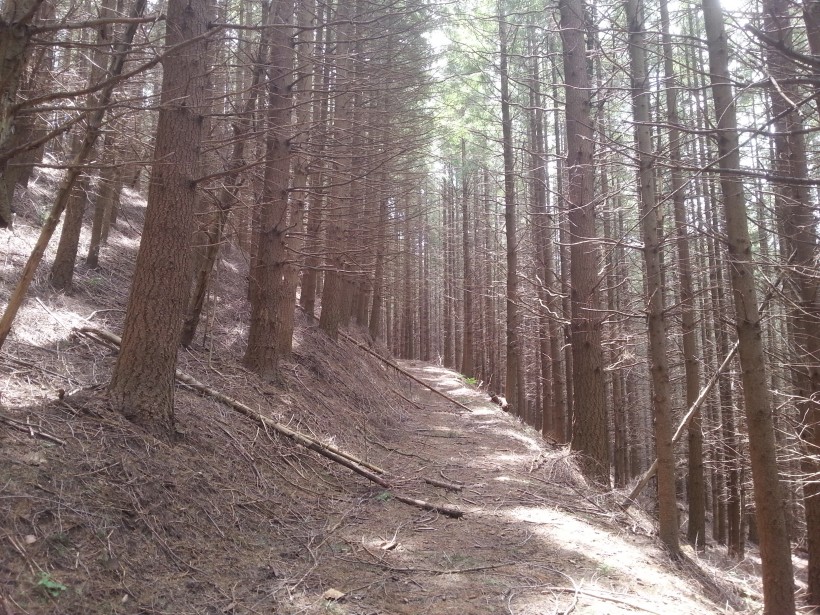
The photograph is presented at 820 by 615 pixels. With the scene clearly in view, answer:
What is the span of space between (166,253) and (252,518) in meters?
2.30

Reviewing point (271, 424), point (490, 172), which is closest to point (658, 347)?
point (271, 424)

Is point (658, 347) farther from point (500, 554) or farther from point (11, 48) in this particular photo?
point (11, 48)

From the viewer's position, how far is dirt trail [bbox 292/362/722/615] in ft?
11.7

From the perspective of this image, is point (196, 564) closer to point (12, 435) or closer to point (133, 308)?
point (12, 435)

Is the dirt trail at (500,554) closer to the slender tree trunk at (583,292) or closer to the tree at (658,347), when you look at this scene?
the tree at (658,347)

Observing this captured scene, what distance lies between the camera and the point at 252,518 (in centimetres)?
436

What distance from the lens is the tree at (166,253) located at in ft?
14.6

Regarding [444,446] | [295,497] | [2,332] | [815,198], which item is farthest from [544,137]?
[2,332]

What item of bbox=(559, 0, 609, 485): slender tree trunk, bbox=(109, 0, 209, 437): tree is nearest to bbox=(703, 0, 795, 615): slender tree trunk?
bbox=(559, 0, 609, 485): slender tree trunk

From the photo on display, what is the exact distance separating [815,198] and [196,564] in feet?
30.7

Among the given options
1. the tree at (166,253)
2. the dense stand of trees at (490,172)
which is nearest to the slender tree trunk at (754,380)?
the dense stand of trees at (490,172)

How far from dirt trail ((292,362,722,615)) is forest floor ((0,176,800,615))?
2 centimetres

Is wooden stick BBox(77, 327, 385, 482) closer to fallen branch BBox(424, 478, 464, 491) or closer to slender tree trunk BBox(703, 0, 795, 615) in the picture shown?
fallen branch BBox(424, 478, 464, 491)

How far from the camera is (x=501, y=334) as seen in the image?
28656mm
